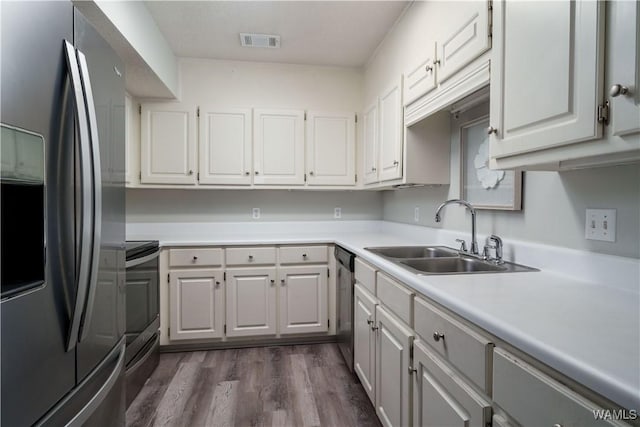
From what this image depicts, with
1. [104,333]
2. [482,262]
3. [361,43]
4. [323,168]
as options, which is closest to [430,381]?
[482,262]

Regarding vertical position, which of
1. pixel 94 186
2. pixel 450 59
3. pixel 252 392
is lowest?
pixel 252 392

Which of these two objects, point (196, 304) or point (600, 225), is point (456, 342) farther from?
point (196, 304)

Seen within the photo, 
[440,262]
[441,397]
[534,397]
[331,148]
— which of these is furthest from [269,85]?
[534,397]

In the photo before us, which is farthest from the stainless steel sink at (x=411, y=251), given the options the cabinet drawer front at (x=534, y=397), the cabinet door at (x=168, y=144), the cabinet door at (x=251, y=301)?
the cabinet door at (x=168, y=144)

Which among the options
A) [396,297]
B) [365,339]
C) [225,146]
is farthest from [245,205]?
[396,297]

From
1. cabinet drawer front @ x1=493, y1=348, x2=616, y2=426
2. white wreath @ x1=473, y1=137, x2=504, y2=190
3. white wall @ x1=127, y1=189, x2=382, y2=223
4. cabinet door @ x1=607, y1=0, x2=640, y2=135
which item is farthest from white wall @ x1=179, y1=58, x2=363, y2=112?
cabinet drawer front @ x1=493, y1=348, x2=616, y2=426

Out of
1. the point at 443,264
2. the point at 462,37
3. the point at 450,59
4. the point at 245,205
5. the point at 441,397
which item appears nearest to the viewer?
the point at 441,397

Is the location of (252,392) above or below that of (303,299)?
below

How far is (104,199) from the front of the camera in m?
1.06

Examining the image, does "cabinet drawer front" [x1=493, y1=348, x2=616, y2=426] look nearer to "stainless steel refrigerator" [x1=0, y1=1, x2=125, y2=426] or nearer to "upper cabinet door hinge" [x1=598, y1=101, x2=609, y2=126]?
"upper cabinet door hinge" [x1=598, y1=101, x2=609, y2=126]

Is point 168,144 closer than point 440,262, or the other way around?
point 440,262

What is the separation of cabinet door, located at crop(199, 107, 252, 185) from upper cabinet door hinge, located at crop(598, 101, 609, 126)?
2455 mm

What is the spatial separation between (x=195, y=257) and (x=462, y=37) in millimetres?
2238

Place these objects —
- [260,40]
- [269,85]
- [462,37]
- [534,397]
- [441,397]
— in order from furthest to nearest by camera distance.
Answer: [269,85] < [260,40] < [462,37] < [441,397] < [534,397]
